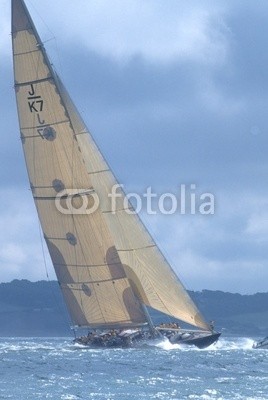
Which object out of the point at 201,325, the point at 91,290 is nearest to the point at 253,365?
the point at 201,325

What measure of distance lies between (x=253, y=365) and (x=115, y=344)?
502 inches

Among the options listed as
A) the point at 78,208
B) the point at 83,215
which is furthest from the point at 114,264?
the point at 78,208

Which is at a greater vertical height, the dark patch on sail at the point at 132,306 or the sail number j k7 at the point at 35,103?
the sail number j k7 at the point at 35,103

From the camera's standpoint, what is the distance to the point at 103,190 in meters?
102

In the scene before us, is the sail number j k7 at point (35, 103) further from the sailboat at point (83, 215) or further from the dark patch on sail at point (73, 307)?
the dark patch on sail at point (73, 307)

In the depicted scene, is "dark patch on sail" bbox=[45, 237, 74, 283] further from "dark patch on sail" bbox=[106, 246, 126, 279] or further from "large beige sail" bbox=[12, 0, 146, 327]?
"dark patch on sail" bbox=[106, 246, 126, 279]

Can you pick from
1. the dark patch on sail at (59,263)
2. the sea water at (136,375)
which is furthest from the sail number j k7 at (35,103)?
the sea water at (136,375)

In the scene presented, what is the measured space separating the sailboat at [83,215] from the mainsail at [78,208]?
6cm

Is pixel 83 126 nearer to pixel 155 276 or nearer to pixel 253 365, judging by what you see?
pixel 155 276

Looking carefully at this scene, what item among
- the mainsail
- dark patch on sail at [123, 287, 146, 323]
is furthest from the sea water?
the mainsail

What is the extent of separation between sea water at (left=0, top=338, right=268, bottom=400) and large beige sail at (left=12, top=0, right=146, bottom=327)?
4.69 m

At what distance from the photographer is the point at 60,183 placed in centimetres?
10150

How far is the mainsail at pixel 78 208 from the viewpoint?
99750mm

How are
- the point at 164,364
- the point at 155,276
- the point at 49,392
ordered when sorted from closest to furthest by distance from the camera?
the point at 49,392, the point at 164,364, the point at 155,276
